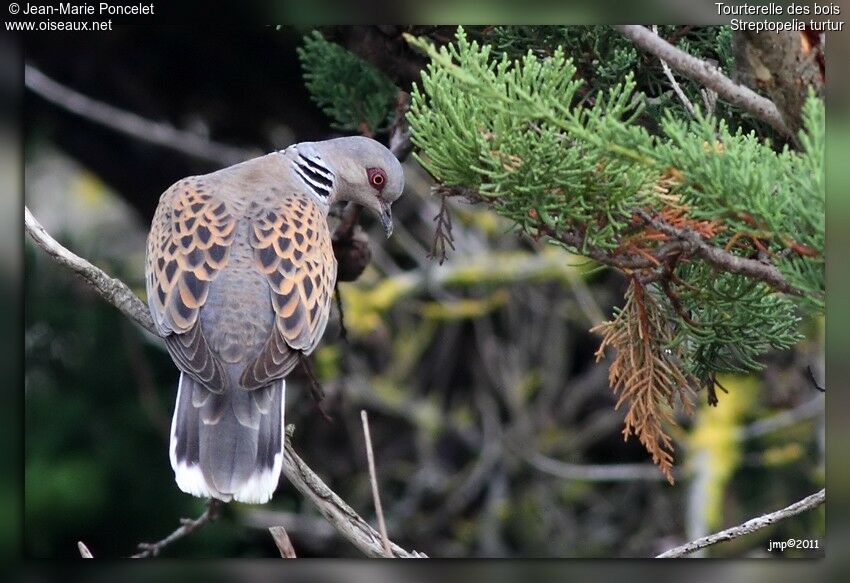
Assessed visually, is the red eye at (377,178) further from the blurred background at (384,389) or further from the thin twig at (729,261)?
the thin twig at (729,261)

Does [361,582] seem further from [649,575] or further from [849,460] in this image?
[849,460]

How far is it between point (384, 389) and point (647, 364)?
1.74m

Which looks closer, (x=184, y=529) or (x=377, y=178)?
(x=184, y=529)

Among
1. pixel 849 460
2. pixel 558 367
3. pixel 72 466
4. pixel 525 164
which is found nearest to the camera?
pixel 525 164

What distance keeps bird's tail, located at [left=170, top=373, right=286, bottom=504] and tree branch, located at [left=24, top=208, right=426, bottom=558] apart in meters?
0.07

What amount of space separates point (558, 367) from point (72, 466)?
1541mm

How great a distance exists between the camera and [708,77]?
1.82m

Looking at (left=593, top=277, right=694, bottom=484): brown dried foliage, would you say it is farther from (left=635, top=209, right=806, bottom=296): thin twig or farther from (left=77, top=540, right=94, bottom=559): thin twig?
(left=77, top=540, right=94, bottom=559): thin twig

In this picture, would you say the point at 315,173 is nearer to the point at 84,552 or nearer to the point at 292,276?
the point at 292,276

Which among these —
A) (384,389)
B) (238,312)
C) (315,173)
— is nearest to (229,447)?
(238,312)

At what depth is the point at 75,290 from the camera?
3191mm

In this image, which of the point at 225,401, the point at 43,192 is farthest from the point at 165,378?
the point at 225,401

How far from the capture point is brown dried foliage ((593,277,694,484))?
202 cm

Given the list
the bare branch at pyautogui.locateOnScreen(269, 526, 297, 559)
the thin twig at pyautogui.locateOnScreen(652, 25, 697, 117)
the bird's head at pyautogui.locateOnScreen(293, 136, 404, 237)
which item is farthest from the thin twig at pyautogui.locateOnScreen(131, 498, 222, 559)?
the thin twig at pyautogui.locateOnScreen(652, 25, 697, 117)
